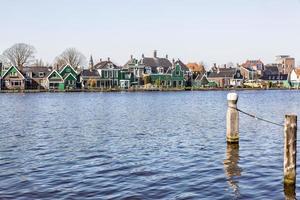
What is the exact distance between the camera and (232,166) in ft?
56.6

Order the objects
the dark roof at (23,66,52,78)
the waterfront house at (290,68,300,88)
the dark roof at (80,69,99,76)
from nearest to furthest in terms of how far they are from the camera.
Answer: the dark roof at (23,66,52,78) → the dark roof at (80,69,99,76) → the waterfront house at (290,68,300,88)

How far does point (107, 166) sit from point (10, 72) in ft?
368

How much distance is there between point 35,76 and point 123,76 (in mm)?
27028

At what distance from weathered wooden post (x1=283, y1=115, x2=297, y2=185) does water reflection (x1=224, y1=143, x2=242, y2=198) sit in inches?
64.7

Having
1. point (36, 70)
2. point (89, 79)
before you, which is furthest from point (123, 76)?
point (36, 70)

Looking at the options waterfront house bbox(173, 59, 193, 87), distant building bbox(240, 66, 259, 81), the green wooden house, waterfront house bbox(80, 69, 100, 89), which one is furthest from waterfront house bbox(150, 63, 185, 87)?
distant building bbox(240, 66, 259, 81)

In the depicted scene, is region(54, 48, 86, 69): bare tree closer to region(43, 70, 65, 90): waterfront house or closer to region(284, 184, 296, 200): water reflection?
region(43, 70, 65, 90): waterfront house

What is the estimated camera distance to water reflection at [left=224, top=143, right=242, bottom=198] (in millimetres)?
14134

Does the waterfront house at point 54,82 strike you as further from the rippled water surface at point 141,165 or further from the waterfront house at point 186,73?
the rippled water surface at point 141,165

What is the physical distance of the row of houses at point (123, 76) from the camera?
12581 centimetres

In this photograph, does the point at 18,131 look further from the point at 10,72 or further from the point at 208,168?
the point at 10,72

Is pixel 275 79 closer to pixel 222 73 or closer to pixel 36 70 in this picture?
pixel 222 73

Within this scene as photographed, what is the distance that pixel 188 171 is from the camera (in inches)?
647

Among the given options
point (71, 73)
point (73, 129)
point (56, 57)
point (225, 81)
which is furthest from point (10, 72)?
point (73, 129)
